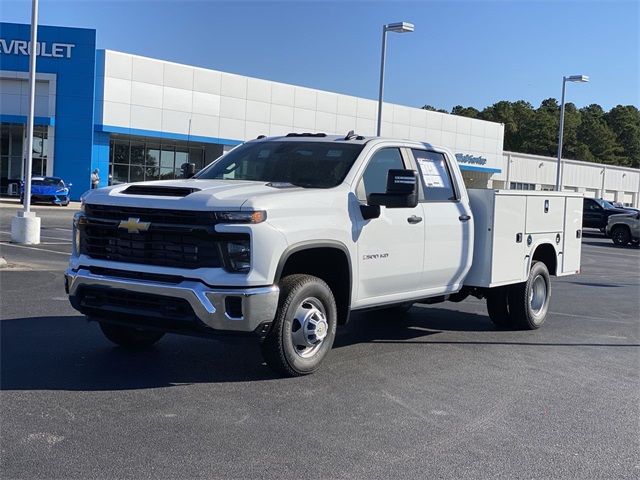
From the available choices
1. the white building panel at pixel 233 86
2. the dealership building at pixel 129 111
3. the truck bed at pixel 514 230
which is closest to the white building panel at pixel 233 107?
the dealership building at pixel 129 111

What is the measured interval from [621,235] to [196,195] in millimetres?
26973

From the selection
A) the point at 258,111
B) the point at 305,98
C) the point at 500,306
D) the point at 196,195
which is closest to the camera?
the point at 196,195

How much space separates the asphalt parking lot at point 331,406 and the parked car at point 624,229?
21607 mm

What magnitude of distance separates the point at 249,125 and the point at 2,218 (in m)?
22.2

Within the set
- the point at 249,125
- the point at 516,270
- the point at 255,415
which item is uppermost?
the point at 249,125

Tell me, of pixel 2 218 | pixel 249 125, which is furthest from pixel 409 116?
pixel 2 218

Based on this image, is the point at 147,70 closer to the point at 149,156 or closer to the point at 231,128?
the point at 149,156

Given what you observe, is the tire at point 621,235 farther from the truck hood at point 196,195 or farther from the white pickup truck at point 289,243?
the truck hood at point 196,195

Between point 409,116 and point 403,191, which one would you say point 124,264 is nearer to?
point 403,191

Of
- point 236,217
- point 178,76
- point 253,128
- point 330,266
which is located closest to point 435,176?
point 330,266

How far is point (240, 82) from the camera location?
149 ft

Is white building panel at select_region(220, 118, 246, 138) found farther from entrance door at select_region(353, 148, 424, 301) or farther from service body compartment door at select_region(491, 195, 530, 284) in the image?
entrance door at select_region(353, 148, 424, 301)

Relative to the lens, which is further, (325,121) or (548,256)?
(325,121)

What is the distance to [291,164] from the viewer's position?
7.26 m
